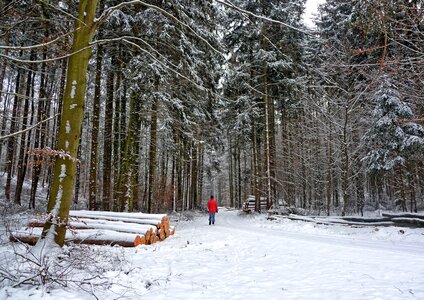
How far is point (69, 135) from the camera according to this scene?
4832 mm

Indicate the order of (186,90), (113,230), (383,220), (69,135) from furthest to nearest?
(186,90) < (383,220) < (113,230) < (69,135)

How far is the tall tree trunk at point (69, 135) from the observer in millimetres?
4625

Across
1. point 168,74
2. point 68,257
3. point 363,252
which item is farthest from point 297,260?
point 168,74

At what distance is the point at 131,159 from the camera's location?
14406mm

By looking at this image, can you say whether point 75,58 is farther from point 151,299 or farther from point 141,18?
point 141,18

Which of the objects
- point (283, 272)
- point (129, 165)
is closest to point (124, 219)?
point (129, 165)

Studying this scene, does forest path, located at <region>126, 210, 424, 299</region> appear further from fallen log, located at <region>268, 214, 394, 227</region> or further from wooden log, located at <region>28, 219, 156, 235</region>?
fallen log, located at <region>268, 214, 394, 227</region>

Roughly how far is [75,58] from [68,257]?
340 centimetres

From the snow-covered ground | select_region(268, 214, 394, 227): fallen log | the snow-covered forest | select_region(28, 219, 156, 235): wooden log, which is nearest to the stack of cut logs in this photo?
select_region(28, 219, 156, 235): wooden log

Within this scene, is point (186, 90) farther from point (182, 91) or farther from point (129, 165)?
point (129, 165)

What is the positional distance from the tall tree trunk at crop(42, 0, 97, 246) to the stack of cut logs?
2.35 metres

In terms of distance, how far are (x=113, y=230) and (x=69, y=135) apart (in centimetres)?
485

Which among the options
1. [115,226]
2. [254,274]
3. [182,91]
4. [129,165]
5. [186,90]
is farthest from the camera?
[182,91]

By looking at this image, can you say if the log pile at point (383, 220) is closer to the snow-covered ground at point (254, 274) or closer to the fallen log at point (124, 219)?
the snow-covered ground at point (254, 274)
